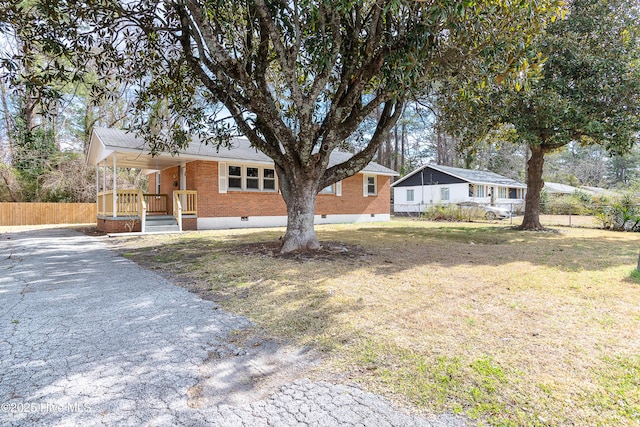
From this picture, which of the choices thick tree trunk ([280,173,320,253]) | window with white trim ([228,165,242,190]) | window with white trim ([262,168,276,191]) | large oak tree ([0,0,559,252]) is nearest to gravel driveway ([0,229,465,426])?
thick tree trunk ([280,173,320,253])

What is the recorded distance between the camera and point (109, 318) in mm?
3557

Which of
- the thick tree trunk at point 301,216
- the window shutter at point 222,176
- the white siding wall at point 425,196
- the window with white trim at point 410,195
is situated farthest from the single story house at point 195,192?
the window with white trim at point 410,195

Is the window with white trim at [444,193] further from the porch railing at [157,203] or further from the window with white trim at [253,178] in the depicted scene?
the porch railing at [157,203]

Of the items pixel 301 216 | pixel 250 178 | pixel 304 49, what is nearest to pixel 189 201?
pixel 250 178

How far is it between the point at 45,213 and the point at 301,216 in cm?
1953

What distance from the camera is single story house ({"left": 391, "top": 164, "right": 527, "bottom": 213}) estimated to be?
27.8 m

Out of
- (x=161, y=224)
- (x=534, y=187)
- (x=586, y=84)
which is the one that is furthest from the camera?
(x=534, y=187)

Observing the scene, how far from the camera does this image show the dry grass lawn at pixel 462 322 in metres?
2.14

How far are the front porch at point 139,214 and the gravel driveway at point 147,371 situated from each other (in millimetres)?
8707

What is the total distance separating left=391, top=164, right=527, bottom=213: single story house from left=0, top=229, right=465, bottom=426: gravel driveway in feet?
82.0

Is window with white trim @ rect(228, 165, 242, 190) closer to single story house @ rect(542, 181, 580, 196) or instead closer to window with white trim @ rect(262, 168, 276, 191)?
window with white trim @ rect(262, 168, 276, 191)

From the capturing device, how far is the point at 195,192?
13664 millimetres

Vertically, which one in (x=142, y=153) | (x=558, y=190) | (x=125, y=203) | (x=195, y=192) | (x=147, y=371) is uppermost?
(x=142, y=153)

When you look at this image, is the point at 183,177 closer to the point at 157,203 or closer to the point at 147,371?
the point at 157,203
